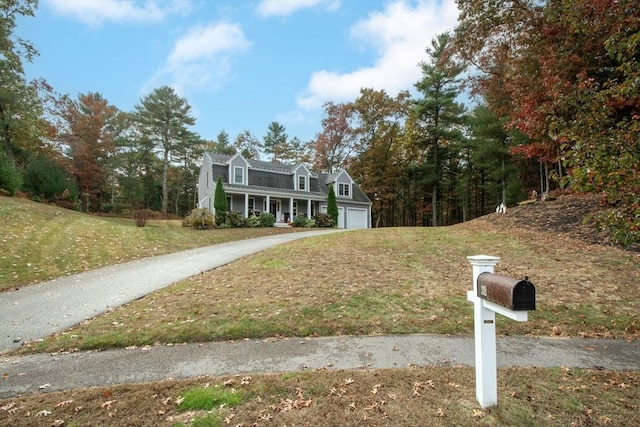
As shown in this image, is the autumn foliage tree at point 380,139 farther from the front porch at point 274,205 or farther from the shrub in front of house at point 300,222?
the shrub in front of house at point 300,222

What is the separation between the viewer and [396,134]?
33688mm

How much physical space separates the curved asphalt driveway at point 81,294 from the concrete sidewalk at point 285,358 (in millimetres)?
1303

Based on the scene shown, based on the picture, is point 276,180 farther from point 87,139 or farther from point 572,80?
point 572,80

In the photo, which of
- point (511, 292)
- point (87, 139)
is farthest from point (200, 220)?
point (87, 139)

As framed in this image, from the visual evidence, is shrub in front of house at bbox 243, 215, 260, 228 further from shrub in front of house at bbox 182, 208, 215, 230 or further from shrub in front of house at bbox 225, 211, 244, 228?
shrub in front of house at bbox 182, 208, 215, 230

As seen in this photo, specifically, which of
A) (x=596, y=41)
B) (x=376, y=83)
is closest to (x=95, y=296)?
(x=596, y=41)

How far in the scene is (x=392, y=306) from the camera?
19.8 ft

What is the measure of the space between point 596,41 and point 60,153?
40584 mm

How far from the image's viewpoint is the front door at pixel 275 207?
92.3 ft

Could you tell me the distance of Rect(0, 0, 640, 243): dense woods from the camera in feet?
40.6

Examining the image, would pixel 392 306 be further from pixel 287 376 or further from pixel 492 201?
pixel 492 201

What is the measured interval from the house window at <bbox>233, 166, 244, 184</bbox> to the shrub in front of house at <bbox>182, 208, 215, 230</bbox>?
5.72 m

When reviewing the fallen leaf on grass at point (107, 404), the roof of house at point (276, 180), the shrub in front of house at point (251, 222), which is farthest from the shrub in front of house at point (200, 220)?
the fallen leaf on grass at point (107, 404)

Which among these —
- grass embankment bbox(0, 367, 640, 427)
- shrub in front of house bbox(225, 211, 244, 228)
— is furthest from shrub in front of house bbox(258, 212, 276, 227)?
grass embankment bbox(0, 367, 640, 427)
